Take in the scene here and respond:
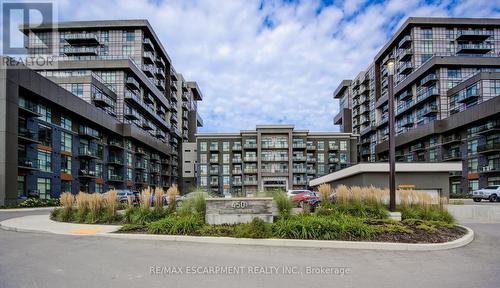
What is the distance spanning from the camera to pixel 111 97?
6562 centimetres

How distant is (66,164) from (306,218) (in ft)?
144

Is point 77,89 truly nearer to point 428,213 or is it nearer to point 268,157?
point 268,157

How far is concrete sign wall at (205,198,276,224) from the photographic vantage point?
12508mm

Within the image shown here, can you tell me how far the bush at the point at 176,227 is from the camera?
37.6ft

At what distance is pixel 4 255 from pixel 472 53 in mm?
85834

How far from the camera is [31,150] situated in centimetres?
3884

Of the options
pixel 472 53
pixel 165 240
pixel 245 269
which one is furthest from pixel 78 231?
pixel 472 53

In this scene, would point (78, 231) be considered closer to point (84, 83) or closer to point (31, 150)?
point (31, 150)

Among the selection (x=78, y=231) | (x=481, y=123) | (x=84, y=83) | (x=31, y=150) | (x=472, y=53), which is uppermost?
(x=472, y=53)

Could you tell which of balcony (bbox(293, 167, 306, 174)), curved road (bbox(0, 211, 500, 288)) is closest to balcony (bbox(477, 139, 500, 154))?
balcony (bbox(293, 167, 306, 174))

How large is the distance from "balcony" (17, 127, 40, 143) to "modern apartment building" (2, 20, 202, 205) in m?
0.55

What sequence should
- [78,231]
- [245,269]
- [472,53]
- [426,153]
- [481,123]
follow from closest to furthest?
[245,269] < [78,231] < [481,123] < [426,153] < [472,53]

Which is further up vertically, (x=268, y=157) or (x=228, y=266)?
(x=268, y=157)

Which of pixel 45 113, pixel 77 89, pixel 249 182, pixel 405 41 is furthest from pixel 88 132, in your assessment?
pixel 405 41
